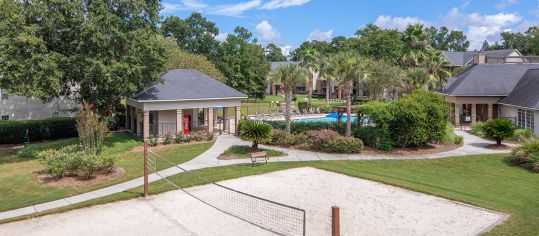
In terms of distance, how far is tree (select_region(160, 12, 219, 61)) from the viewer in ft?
268

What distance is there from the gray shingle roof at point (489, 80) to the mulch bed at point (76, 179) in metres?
31.4

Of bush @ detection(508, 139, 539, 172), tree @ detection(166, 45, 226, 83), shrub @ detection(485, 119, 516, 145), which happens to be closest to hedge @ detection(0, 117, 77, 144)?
tree @ detection(166, 45, 226, 83)

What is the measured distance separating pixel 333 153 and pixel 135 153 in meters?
12.8

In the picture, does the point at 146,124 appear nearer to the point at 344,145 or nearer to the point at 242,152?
the point at 242,152

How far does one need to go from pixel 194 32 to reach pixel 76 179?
69148 millimetres

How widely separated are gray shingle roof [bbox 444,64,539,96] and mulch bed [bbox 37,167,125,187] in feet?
103

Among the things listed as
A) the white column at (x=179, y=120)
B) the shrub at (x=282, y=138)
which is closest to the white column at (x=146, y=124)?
the white column at (x=179, y=120)

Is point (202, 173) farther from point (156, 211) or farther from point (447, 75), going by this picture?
point (447, 75)

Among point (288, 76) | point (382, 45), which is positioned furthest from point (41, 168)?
point (382, 45)

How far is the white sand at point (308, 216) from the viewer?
12.8 metres

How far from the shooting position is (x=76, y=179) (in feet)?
66.1

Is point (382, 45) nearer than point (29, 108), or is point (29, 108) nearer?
point (29, 108)

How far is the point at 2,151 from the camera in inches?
1225

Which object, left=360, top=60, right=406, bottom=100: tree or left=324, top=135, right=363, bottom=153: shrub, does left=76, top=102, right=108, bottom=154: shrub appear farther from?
left=360, top=60, right=406, bottom=100: tree
